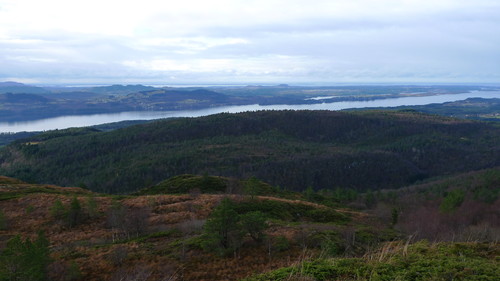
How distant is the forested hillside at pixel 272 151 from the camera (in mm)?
111875

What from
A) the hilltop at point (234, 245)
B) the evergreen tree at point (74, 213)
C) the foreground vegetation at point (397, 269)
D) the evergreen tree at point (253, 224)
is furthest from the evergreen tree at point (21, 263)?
the evergreen tree at point (74, 213)

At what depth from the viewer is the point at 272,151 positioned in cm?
13762

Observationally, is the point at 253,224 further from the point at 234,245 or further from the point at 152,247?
the point at 152,247

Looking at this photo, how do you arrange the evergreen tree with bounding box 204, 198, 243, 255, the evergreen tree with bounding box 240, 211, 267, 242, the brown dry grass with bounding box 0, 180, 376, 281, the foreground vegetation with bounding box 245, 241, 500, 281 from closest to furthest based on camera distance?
the foreground vegetation with bounding box 245, 241, 500, 281 → the brown dry grass with bounding box 0, 180, 376, 281 → the evergreen tree with bounding box 204, 198, 243, 255 → the evergreen tree with bounding box 240, 211, 267, 242

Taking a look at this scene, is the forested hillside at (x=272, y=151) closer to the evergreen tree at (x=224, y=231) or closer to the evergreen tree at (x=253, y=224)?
the evergreen tree at (x=253, y=224)

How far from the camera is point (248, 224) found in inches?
832

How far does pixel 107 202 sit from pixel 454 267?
41995 millimetres

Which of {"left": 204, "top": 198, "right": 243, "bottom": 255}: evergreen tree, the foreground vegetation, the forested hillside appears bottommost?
the forested hillside

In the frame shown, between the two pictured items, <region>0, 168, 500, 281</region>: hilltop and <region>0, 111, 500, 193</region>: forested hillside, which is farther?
<region>0, 111, 500, 193</region>: forested hillside

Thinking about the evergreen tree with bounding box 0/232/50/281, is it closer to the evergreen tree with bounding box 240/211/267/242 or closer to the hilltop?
the hilltop

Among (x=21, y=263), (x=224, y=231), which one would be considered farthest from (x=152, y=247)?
(x=21, y=263)

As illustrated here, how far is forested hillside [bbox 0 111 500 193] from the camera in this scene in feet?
367

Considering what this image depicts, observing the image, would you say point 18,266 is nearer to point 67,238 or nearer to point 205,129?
point 67,238

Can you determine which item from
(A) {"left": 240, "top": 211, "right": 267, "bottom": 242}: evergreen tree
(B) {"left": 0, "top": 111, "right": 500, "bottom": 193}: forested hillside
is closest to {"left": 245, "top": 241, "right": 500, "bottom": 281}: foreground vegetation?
(A) {"left": 240, "top": 211, "right": 267, "bottom": 242}: evergreen tree
